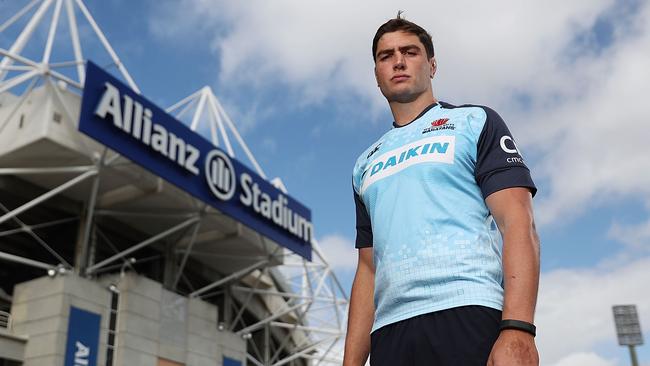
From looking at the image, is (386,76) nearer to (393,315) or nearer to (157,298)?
(393,315)

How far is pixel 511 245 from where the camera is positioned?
93.6 inches

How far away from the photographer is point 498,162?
2.58 metres

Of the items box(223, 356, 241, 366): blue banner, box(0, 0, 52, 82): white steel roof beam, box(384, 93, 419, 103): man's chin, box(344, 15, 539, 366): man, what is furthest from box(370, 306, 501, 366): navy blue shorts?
box(223, 356, 241, 366): blue banner

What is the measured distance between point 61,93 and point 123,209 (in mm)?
5862

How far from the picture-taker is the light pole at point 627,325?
29.5m

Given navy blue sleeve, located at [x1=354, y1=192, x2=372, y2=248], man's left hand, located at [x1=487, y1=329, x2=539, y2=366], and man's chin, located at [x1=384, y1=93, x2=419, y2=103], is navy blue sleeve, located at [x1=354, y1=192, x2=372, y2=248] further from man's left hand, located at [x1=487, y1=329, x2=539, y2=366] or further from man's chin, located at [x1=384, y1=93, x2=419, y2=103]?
man's left hand, located at [x1=487, y1=329, x2=539, y2=366]

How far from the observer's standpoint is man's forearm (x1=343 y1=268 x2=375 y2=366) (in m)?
2.85

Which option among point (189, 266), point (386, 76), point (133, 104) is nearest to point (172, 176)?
point (133, 104)

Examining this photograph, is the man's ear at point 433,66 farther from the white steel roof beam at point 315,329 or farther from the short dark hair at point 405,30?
the white steel roof beam at point 315,329

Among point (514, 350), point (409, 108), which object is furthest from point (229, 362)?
point (514, 350)

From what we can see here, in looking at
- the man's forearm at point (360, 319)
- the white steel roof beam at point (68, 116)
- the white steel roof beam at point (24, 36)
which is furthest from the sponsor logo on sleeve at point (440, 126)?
the white steel roof beam at point (24, 36)

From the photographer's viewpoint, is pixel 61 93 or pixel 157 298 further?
pixel 157 298

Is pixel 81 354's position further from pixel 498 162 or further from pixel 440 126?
pixel 498 162

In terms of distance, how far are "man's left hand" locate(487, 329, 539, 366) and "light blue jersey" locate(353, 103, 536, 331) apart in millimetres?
228
